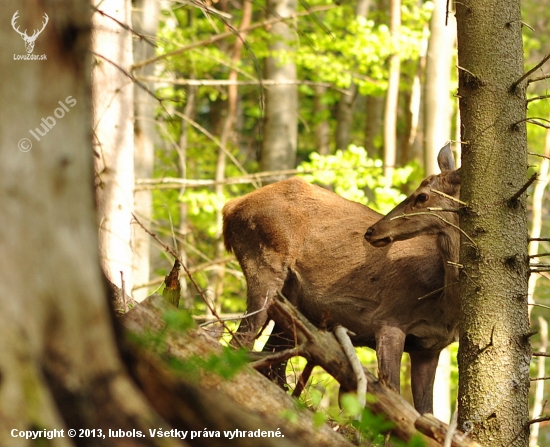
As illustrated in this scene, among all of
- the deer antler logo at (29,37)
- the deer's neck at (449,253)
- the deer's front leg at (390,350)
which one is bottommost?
the deer's front leg at (390,350)

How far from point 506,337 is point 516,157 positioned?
111cm

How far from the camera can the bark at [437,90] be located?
Result: 10.5 metres

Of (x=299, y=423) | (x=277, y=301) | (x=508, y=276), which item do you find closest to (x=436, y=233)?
(x=508, y=276)

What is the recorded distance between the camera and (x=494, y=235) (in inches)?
185

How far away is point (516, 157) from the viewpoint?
4.75m

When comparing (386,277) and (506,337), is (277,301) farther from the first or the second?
(386,277)

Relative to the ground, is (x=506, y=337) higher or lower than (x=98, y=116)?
lower

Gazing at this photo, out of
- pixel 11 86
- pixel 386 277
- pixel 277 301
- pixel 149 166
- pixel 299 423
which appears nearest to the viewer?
pixel 11 86

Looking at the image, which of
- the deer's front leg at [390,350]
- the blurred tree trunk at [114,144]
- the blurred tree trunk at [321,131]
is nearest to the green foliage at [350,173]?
the blurred tree trunk at [114,144]

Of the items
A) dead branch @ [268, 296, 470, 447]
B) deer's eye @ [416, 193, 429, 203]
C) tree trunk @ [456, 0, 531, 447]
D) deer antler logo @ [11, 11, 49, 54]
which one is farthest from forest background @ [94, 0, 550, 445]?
deer antler logo @ [11, 11, 49, 54]

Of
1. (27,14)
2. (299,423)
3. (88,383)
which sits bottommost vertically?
(299,423)

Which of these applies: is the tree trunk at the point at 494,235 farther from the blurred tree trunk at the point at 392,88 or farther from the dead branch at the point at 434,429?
the blurred tree trunk at the point at 392,88

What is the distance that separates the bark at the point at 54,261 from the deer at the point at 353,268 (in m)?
4.10

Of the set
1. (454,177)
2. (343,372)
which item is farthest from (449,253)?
(343,372)
